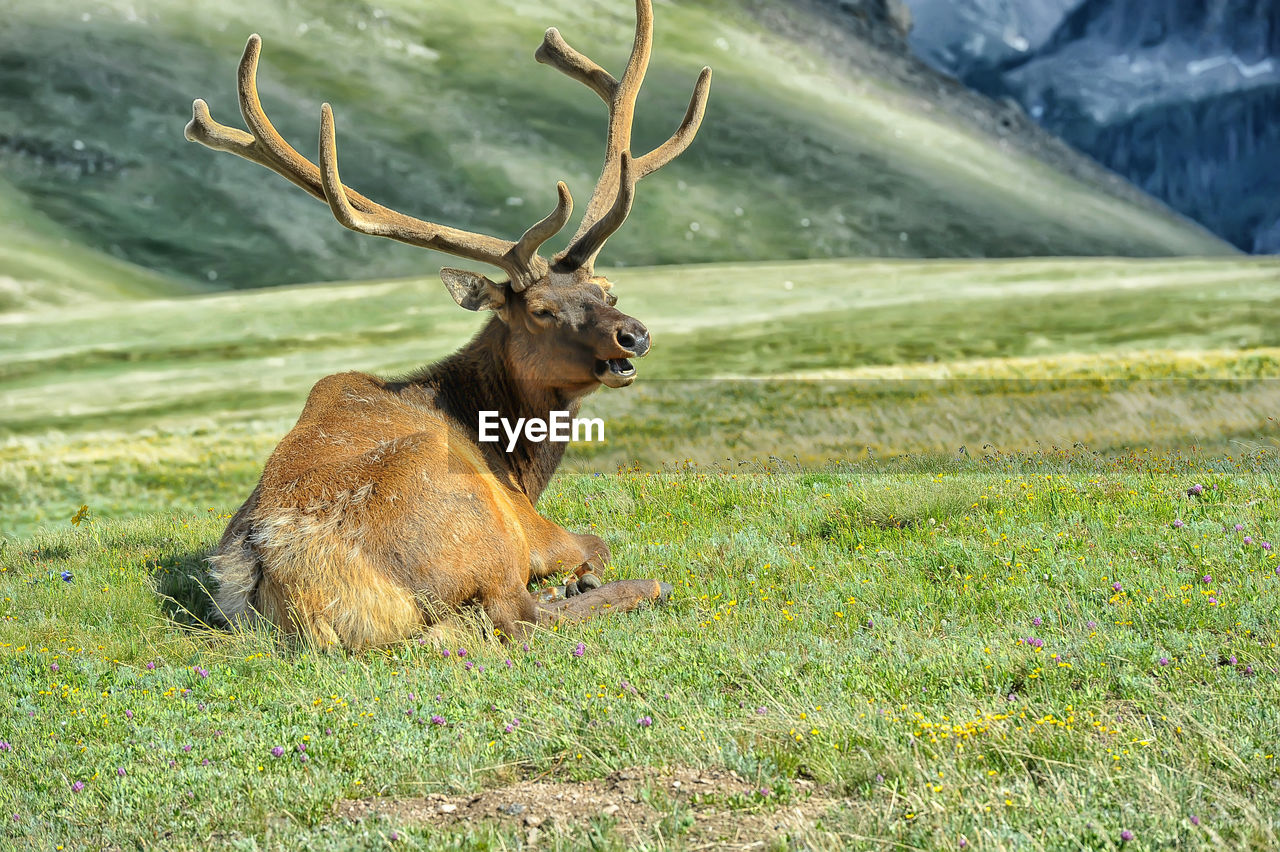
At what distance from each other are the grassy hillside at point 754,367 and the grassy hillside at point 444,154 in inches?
2248

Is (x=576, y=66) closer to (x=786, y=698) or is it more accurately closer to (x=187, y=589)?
(x=187, y=589)

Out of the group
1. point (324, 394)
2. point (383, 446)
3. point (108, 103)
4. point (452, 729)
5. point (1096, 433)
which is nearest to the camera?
point (452, 729)

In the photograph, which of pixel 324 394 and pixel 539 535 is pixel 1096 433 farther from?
pixel 324 394

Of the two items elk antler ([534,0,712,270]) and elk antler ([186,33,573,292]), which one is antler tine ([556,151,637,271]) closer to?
elk antler ([534,0,712,270])

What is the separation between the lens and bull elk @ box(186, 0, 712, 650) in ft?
28.7

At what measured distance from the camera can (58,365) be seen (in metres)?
54.7

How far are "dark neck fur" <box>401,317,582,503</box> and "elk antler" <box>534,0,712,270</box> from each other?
1.08 m

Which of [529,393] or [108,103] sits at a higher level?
[529,393]

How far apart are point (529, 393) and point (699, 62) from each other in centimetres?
18418

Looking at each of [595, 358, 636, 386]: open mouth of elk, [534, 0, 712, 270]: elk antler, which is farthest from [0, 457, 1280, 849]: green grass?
[534, 0, 712, 270]: elk antler

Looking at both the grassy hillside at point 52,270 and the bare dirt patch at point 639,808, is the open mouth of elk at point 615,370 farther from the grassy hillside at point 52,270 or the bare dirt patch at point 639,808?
the grassy hillside at point 52,270

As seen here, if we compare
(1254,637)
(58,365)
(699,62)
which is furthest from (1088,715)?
(699,62)

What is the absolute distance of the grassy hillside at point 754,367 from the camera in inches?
798

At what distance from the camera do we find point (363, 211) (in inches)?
443
